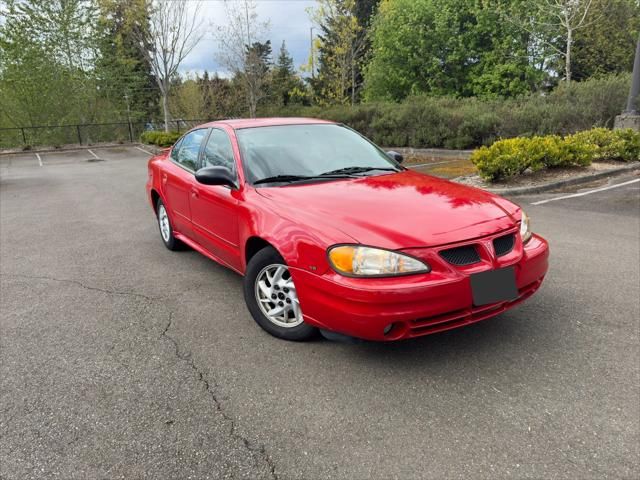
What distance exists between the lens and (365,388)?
2645 millimetres

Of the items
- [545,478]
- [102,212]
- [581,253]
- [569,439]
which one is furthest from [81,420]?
[102,212]

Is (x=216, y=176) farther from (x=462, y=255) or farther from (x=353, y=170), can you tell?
(x=462, y=255)

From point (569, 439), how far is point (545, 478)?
1.05 ft

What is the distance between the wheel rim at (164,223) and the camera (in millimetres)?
5296

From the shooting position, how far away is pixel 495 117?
13211 mm

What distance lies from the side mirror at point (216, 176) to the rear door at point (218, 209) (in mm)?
74

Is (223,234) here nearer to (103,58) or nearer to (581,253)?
(581,253)

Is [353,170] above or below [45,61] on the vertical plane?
below

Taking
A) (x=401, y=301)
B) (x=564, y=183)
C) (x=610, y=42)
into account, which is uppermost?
(x=610, y=42)

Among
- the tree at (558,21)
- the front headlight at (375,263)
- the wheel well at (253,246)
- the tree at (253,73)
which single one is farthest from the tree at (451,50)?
the front headlight at (375,263)

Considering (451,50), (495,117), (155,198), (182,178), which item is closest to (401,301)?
(182,178)

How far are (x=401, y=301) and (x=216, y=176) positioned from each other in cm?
174

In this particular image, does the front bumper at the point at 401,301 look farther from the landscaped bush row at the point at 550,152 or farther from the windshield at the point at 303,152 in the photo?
the landscaped bush row at the point at 550,152

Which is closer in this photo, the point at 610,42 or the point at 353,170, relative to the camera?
the point at 353,170
